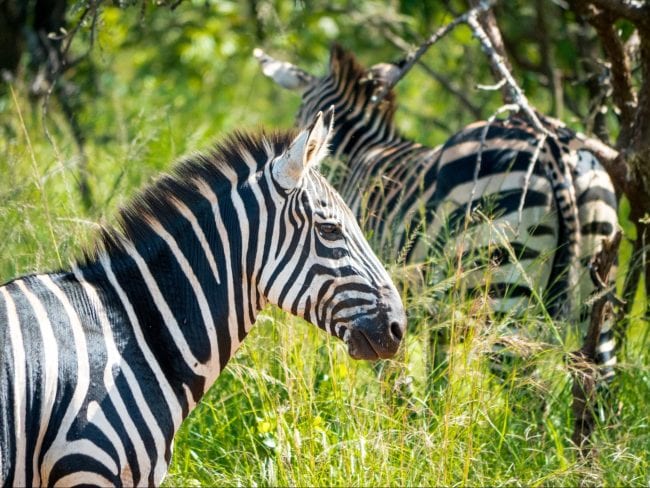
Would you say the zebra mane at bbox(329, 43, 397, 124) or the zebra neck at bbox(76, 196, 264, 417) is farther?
the zebra mane at bbox(329, 43, 397, 124)

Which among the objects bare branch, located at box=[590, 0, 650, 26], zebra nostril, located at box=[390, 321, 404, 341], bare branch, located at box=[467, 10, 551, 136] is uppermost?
bare branch, located at box=[590, 0, 650, 26]

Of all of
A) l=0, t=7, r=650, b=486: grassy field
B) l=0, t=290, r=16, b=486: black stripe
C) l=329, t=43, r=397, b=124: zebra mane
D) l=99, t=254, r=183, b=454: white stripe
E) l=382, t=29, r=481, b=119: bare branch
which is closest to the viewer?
l=0, t=290, r=16, b=486: black stripe

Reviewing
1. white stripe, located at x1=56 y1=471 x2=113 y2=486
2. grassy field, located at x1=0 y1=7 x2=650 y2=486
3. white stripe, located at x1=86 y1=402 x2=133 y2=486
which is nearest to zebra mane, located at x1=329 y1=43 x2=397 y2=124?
grassy field, located at x1=0 y1=7 x2=650 y2=486

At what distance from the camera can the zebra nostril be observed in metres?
3.46

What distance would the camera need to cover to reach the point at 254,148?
3.64 meters

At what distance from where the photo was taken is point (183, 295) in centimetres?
341

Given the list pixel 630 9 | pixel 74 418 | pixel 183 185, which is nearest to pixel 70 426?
pixel 74 418

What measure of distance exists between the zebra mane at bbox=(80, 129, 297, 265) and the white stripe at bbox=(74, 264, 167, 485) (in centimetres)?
24

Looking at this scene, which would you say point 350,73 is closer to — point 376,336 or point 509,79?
point 509,79

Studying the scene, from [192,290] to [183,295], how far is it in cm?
4

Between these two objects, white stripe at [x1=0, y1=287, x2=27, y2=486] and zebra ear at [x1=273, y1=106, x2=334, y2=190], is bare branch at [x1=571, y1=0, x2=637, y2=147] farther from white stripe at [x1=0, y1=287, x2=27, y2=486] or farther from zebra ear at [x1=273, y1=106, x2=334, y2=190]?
white stripe at [x1=0, y1=287, x2=27, y2=486]

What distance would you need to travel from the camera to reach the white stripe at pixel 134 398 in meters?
3.15

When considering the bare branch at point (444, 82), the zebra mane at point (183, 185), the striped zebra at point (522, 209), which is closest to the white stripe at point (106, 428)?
the zebra mane at point (183, 185)

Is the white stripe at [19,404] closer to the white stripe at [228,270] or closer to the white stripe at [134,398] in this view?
the white stripe at [134,398]
